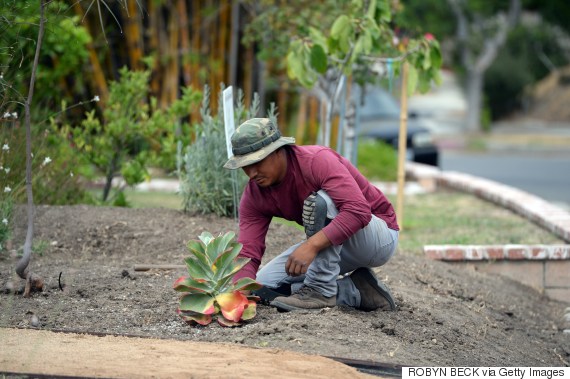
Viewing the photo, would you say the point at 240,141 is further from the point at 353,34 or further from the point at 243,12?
the point at 243,12

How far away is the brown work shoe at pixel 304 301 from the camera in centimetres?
504

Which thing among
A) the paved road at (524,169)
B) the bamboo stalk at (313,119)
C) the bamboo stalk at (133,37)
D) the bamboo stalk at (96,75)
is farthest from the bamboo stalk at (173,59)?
the paved road at (524,169)

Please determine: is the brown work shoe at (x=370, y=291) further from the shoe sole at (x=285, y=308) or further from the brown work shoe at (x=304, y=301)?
the shoe sole at (x=285, y=308)

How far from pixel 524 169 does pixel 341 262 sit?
13172 millimetres

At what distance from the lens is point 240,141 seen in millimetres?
4777

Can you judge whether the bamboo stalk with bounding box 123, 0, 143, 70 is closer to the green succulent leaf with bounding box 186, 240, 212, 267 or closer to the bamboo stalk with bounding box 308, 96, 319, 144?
the bamboo stalk with bounding box 308, 96, 319, 144

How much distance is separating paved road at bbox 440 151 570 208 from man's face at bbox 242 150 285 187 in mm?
8096

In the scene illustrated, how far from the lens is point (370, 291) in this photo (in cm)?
533

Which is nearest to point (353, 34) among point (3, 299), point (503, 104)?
point (3, 299)

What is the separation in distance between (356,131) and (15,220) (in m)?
3.24

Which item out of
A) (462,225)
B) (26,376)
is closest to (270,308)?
(26,376)

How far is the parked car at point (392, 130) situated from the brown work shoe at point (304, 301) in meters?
8.95

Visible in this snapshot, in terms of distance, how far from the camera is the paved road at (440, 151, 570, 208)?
1423 cm

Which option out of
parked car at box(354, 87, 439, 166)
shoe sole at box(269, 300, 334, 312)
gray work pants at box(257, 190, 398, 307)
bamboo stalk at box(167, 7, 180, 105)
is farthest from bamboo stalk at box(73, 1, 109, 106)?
shoe sole at box(269, 300, 334, 312)
